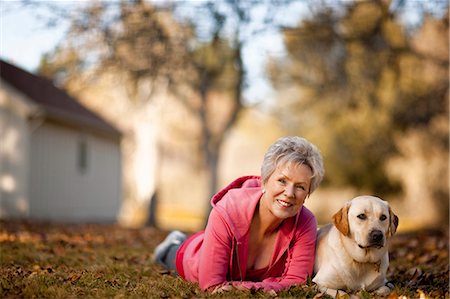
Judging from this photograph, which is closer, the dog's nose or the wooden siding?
the dog's nose

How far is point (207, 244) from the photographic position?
489 centimetres

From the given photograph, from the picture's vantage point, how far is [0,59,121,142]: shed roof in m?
17.7

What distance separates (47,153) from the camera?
18062mm

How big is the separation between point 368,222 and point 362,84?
1441cm

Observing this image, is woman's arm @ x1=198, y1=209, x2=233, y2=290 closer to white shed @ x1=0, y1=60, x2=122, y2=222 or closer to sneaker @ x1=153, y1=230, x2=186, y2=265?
sneaker @ x1=153, y1=230, x2=186, y2=265

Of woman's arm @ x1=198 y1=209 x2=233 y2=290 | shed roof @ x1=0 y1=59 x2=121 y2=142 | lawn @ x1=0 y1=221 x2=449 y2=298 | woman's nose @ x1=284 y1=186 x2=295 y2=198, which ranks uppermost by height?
shed roof @ x1=0 y1=59 x2=121 y2=142

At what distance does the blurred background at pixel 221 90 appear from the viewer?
15.5m

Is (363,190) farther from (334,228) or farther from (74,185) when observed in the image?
(334,228)

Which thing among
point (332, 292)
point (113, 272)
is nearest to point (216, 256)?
point (332, 292)

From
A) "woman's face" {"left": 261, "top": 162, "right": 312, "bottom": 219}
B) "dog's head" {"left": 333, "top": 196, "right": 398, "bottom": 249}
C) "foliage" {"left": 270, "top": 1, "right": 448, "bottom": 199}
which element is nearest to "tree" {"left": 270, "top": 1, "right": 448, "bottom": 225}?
"foliage" {"left": 270, "top": 1, "right": 448, "bottom": 199}

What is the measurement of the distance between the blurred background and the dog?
9.21 m

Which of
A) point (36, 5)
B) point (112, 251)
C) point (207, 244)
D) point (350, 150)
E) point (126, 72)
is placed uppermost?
point (36, 5)

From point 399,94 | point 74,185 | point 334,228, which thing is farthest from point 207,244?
point 399,94

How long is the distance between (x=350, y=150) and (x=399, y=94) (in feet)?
14.6
